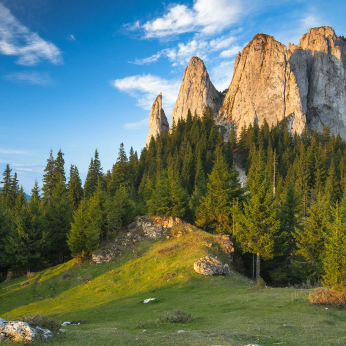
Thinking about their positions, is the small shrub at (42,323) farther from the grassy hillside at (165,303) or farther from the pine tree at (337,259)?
the pine tree at (337,259)

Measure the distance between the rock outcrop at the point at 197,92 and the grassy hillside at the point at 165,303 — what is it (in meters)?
136

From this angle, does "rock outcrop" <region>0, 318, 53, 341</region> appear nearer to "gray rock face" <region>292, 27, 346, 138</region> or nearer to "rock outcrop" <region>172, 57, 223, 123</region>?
"gray rock face" <region>292, 27, 346, 138</region>

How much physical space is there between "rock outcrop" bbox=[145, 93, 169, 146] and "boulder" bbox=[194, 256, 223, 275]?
145m

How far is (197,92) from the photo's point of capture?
168 metres

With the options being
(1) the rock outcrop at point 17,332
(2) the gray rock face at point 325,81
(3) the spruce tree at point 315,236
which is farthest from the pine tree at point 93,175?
(2) the gray rock face at point 325,81

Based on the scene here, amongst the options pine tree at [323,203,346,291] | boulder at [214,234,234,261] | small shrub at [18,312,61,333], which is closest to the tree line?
pine tree at [323,203,346,291]

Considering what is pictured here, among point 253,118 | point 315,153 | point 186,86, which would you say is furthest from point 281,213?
point 186,86

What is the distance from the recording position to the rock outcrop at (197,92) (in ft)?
546

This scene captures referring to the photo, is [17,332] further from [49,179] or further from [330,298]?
[49,179]

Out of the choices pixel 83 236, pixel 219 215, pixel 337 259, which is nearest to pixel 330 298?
pixel 337 259

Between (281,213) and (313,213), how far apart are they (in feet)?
20.6

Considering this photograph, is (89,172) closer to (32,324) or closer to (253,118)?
(32,324)

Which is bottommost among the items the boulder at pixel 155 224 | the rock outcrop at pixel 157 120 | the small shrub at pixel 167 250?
the small shrub at pixel 167 250

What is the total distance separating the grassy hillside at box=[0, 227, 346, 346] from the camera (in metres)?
11.5
